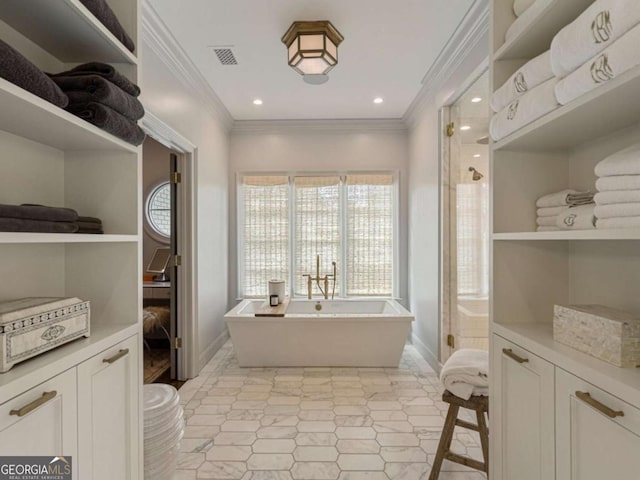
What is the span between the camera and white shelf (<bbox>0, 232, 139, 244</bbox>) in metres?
0.76

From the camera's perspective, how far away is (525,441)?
1.13m

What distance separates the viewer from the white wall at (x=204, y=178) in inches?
94.0

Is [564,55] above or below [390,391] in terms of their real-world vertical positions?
above

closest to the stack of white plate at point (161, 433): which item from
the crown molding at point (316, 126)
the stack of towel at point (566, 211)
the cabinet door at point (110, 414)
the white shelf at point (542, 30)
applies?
the cabinet door at point (110, 414)

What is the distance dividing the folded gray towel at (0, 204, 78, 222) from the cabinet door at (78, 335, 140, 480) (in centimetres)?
46

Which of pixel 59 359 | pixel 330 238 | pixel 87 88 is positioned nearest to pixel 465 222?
pixel 330 238

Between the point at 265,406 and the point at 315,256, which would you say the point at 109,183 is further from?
the point at 315,256

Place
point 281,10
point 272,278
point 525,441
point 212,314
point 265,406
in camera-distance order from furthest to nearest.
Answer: point 272,278
point 212,314
point 265,406
point 281,10
point 525,441

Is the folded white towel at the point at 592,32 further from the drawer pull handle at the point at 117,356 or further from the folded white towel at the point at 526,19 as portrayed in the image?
the drawer pull handle at the point at 117,356

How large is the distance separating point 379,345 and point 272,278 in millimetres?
1762

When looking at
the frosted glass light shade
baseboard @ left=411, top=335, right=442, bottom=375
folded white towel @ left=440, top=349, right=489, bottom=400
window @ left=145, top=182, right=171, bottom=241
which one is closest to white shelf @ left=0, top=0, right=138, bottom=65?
the frosted glass light shade

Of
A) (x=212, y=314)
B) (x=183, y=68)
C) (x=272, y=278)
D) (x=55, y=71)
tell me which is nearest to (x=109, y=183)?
(x=55, y=71)

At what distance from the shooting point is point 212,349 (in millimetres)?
3502

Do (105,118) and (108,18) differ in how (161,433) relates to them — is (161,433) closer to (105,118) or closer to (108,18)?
(105,118)
